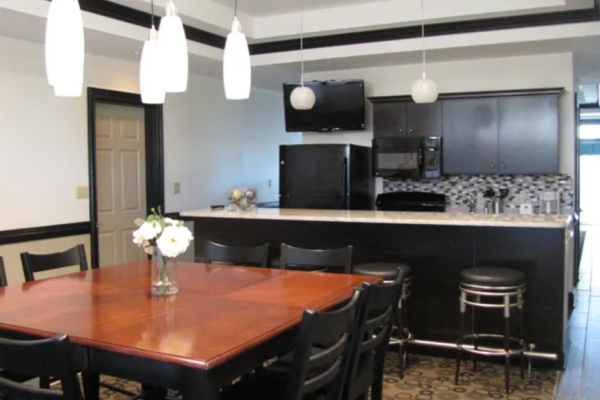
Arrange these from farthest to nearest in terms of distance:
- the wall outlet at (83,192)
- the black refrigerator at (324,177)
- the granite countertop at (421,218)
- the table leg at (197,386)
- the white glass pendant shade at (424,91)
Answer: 1. the black refrigerator at (324,177)
2. the wall outlet at (83,192)
3. the white glass pendant shade at (424,91)
4. the granite countertop at (421,218)
5. the table leg at (197,386)

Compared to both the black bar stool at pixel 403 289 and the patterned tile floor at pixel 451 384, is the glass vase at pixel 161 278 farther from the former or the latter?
the black bar stool at pixel 403 289

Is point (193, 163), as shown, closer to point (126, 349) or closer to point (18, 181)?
point (18, 181)

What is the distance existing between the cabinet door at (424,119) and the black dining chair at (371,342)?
12.6 ft

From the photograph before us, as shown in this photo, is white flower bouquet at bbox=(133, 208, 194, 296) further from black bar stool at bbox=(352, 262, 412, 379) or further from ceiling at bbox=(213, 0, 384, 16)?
ceiling at bbox=(213, 0, 384, 16)

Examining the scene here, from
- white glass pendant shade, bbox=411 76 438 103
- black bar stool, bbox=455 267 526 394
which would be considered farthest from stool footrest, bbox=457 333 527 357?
white glass pendant shade, bbox=411 76 438 103

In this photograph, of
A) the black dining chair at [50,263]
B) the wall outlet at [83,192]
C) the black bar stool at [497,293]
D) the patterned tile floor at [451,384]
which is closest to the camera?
the black dining chair at [50,263]

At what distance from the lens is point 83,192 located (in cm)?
529

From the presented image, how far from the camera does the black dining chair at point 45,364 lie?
5.67ft

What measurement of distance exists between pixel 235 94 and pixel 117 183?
3543 millimetres

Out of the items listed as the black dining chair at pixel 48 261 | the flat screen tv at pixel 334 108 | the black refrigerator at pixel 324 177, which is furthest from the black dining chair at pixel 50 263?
the flat screen tv at pixel 334 108

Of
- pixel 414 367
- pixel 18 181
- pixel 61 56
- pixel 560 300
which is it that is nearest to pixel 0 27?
pixel 18 181

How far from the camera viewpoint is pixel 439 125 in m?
6.14

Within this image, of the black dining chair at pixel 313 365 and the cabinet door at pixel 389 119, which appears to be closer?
the black dining chair at pixel 313 365

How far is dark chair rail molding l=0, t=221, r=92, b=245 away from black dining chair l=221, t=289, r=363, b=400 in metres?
2.95
